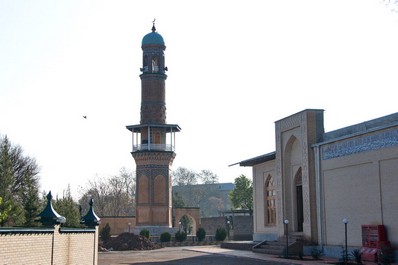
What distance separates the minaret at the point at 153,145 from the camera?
49438 millimetres

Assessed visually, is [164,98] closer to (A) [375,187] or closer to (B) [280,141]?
(B) [280,141]

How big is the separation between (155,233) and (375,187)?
91.7 ft

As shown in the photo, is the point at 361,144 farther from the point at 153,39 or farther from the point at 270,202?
the point at 153,39

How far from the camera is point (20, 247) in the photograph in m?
11.9

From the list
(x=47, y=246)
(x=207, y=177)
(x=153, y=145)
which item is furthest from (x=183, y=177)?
(x=47, y=246)

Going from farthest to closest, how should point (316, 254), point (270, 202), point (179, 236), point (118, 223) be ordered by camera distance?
point (118, 223) < point (179, 236) < point (270, 202) < point (316, 254)

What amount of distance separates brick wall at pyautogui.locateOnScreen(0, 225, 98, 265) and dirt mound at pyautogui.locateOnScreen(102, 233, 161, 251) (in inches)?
958

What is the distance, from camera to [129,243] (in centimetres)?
4297

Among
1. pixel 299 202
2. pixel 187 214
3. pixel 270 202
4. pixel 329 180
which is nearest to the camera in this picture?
pixel 329 180

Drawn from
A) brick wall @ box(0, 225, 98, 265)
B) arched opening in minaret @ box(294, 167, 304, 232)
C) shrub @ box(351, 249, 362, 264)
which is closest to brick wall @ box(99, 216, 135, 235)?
arched opening in minaret @ box(294, 167, 304, 232)

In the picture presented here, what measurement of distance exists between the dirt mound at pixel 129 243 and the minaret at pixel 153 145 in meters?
5.45

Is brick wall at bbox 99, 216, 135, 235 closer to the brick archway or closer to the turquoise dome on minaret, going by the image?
the brick archway

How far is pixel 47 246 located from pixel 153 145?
3637 cm

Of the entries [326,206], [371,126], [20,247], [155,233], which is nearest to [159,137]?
[155,233]
